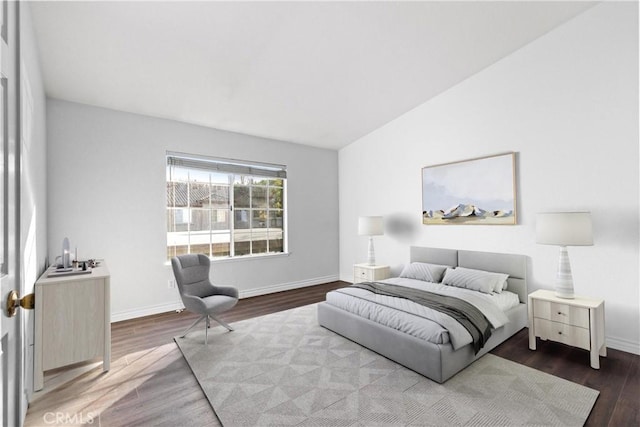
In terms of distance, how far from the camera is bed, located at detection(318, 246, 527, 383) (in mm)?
2443

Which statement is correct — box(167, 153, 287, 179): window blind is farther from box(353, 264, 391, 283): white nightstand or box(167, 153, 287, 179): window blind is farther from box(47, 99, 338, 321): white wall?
box(353, 264, 391, 283): white nightstand

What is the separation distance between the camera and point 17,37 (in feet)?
3.96

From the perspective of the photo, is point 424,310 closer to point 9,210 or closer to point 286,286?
point 9,210

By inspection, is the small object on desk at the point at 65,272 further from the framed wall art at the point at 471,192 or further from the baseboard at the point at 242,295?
the framed wall art at the point at 471,192

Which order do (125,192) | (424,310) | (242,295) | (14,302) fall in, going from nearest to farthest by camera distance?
1. (14,302)
2. (424,310)
3. (125,192)
4. (242,295)

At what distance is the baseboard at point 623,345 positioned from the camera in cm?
290

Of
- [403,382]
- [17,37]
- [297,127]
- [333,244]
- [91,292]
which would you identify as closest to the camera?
[17,37]

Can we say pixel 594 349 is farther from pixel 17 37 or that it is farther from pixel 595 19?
pixel 17 37

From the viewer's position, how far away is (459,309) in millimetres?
2807

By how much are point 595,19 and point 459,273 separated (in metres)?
2.91

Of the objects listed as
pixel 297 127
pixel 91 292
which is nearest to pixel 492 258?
pixel 297 127

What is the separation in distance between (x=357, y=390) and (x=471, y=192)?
9.53 ft

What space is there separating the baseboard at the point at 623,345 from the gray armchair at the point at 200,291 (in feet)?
12.5

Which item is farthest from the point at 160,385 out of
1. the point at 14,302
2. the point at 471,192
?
the point at 471,192
